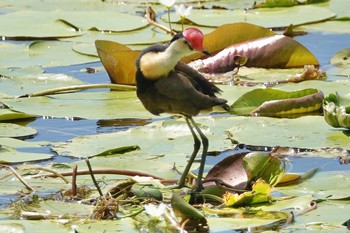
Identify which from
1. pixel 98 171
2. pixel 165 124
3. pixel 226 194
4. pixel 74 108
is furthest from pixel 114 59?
pixel 226 194

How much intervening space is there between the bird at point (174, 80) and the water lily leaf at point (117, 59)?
1828 millimetres

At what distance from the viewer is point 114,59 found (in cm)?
564

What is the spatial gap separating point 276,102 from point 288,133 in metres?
0.45

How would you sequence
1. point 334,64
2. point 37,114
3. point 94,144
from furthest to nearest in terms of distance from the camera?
point 334,64, point 37,114, point 94,144

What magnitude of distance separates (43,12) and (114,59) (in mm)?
1985

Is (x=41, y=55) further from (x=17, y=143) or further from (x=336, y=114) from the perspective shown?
(x=336, y=114)

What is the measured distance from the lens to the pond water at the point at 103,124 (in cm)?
435

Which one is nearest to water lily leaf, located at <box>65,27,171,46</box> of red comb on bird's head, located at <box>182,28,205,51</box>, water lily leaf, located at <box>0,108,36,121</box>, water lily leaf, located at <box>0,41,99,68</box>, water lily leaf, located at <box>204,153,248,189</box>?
water lily leaf, located at <box>0,41,99,68</box>

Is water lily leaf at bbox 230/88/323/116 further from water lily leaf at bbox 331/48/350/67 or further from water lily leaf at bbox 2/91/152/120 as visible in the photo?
water lily leaf at bbox 331/48/350/67

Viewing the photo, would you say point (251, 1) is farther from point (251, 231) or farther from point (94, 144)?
point (251, 231)

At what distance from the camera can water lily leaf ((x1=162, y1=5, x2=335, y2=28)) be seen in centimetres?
720

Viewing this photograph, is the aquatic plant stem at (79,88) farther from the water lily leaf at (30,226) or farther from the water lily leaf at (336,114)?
the water lily leaf at (30,226)

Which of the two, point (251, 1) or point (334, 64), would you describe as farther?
point (251, 1)

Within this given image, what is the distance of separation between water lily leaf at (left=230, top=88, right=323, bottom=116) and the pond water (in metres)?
0.50
